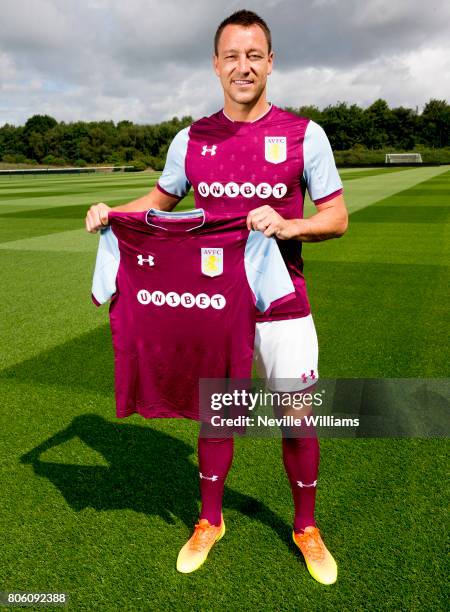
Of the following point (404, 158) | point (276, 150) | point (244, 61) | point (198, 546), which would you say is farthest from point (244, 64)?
point (404, 158)

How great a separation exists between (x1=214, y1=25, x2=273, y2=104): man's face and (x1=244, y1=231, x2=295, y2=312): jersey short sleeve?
673 millimetres

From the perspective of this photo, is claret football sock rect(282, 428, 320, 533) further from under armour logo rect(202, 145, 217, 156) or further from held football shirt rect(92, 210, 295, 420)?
under armour logo rect(202, 145, 217, 156)

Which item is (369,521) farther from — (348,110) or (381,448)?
(348,110)

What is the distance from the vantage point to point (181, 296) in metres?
2.64

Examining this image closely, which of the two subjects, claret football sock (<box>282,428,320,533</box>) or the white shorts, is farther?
claret football sock (<box>282,428,320,533</box>)

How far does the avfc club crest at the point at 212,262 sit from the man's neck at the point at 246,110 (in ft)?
2.18

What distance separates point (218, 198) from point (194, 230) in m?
0.24

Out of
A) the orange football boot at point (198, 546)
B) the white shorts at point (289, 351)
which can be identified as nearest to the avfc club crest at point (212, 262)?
the white shorts at point (289, 351)

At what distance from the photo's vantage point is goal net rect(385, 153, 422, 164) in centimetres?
7345

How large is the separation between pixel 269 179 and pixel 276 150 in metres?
0.14

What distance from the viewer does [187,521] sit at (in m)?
3.24

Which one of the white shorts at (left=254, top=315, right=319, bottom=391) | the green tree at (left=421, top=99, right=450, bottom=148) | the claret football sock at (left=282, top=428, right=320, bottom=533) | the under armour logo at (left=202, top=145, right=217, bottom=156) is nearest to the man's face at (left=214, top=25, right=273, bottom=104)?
the under armour logo at (left=202, top=145, right=217, bottom=156)

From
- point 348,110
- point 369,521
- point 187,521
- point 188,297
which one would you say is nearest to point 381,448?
point 369,521

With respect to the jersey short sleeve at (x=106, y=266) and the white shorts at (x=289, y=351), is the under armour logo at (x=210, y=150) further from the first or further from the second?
the white shorts at (x=289, y=351)
